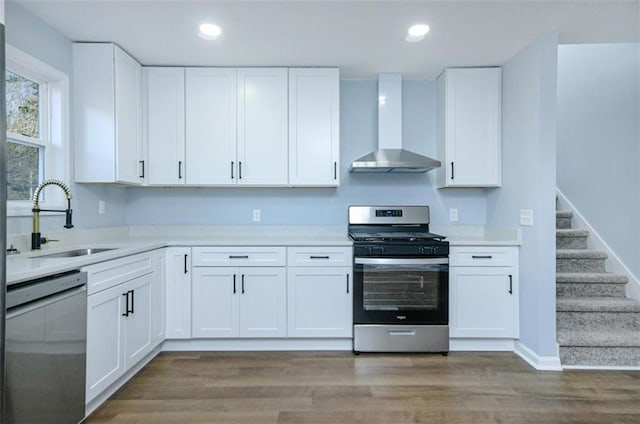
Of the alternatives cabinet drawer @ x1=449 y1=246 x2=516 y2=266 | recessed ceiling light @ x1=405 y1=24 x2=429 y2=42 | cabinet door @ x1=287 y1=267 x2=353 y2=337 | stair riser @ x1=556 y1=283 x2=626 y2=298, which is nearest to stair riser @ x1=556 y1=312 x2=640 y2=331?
stair riser @ x1=556 y1=283 x2=626 y2=298

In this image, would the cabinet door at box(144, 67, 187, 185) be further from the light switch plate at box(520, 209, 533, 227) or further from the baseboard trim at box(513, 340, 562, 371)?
the baseboard trim at box(513, 340, 562, 371)

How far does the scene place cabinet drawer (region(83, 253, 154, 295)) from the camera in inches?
75.0

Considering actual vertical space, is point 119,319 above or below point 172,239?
below

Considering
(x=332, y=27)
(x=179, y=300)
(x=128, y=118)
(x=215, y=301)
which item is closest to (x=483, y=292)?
(x=215, y=301)

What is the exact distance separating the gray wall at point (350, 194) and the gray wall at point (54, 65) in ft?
1.29

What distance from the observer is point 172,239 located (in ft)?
10.5

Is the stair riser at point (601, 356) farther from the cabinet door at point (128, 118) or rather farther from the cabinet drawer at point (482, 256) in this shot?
the cabinet door at point (128, 118)

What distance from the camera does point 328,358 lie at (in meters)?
2.70

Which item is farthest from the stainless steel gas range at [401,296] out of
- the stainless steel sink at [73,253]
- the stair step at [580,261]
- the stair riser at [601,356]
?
the stainless steel sink at [73,253]

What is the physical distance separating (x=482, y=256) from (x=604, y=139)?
1.85 metres

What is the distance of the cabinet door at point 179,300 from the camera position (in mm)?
2797

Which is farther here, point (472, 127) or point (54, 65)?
point (472, 127)

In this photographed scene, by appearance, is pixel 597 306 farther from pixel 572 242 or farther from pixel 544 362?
pixel 572 242

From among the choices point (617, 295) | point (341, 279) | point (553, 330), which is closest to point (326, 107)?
point (341, 279)
